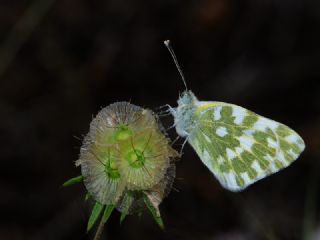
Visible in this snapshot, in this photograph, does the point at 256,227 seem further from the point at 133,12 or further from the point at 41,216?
the point at 133,12

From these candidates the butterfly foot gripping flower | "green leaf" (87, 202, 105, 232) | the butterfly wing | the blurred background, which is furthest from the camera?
the blurred background

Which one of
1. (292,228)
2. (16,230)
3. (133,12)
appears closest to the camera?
(16,230)

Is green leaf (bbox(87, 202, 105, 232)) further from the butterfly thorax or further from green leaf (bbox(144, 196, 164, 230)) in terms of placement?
the butterfly thorax

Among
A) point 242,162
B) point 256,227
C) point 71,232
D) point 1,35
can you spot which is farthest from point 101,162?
point 1,35

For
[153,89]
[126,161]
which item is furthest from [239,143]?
[153,89]

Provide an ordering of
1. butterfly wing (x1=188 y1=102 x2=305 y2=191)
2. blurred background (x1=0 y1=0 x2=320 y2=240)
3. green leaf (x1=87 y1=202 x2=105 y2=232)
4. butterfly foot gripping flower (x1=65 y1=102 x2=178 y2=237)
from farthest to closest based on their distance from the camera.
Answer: blurred background (x1=0 y1=0 x2=320 y2=240) → butterfly wing (x1=188 y1=102 x2=305 y2=191) → butterfly foot gripping flower (x1=65 y1=102 x2=178 y2=237) → green leaf (x1=87 y1=202 x2=105 y2=232)

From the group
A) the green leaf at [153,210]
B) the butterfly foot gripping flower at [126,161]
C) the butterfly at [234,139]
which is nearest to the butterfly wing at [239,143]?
the butterfly at [234,139]

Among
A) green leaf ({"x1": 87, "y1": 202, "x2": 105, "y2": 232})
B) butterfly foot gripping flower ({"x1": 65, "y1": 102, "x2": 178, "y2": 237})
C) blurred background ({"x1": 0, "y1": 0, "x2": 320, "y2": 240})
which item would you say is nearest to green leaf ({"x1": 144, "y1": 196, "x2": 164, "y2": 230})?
butterfly foot gripping flower ({"x1": 65, "y1": 102, "x2": 178, "y2": 237})
